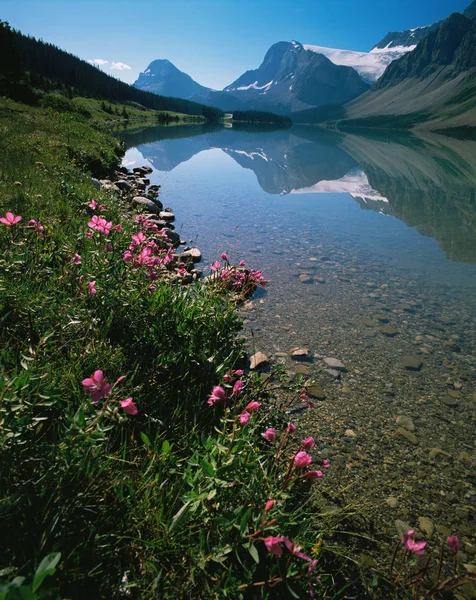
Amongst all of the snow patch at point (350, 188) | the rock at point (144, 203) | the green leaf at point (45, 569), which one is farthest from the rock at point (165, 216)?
the green leaf at point (45, 569)

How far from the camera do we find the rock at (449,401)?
4.97 metres

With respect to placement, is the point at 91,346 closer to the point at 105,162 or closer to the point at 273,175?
the point at 105,162

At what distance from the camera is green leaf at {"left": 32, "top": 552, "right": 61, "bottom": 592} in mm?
1126

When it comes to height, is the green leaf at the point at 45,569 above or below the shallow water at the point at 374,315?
above

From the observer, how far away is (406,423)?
4.50 meters

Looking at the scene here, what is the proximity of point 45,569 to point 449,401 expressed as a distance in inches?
216

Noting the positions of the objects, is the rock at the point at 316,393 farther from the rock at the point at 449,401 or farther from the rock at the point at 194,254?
the rock at the point at 194,254

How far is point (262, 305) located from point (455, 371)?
3.71m

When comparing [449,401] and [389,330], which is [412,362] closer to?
[449,401]

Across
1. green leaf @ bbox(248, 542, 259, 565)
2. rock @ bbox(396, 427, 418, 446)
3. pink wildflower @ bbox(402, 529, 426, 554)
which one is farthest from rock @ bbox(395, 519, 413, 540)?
green leaf @ bbox(248, 542, 259, 565)

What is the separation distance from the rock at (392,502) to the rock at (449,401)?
2236 millimetres

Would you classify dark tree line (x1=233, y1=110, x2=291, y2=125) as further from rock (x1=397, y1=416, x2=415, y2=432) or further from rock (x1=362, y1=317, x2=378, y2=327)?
rock (x1=397, y1=416, x2=415, y2=432)

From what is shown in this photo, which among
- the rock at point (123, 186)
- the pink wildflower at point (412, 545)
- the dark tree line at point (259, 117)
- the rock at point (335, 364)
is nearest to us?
the pink wildflower at point (412, 545)

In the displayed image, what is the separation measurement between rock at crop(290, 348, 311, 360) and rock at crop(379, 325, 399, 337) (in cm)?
201
